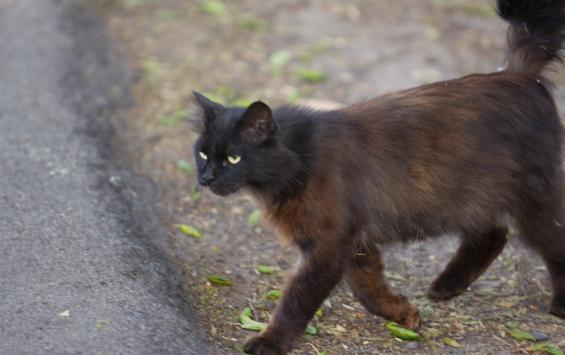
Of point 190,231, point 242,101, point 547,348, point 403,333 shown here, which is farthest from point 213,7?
point 547,348

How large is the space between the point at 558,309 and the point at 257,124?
7.11 feet

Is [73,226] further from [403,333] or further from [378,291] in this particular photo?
[403,333]

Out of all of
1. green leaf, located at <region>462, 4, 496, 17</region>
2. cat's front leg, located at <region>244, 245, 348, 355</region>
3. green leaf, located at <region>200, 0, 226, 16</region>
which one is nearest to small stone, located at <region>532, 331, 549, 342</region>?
cat's front leg, located at <region>244, 245, 348, 355</region>

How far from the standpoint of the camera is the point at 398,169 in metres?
4.59

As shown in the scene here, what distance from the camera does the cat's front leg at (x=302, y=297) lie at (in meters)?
4.40

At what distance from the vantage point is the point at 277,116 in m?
4.55

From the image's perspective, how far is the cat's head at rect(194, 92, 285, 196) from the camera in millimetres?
4344

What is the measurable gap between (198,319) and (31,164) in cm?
199

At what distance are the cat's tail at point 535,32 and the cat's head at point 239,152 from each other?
5.33 ft

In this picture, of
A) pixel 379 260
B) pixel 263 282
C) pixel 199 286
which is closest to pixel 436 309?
pixel 379 260

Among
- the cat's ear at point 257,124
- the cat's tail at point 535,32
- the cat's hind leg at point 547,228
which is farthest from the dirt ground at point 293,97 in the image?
the cat's tail at point 535,32

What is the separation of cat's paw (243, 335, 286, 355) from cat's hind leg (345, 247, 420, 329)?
699 mm

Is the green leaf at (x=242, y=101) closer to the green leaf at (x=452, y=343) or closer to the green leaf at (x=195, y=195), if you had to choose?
the green leaf at (x=195, y=195)

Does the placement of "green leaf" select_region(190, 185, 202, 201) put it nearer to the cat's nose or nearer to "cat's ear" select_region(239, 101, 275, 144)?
the cat's nose
